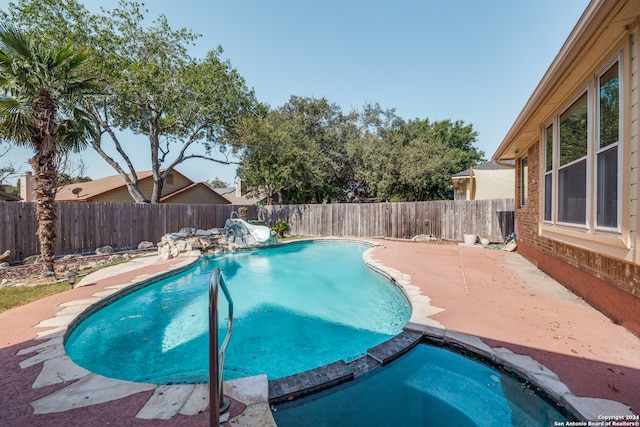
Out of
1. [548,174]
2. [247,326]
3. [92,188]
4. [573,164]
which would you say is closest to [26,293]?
[247,326]

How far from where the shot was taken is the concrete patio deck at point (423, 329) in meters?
1.88

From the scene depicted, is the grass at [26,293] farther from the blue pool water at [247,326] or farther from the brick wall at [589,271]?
the brick wall at [589,271]

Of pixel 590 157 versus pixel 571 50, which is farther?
pixel 590 157

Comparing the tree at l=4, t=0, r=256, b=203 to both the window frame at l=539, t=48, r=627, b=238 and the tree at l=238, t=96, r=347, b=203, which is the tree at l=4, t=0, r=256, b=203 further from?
the window frame at l=539, t=48, r=627, b=238

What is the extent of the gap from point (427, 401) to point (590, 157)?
347cm

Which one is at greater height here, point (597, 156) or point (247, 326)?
point (597, 156)

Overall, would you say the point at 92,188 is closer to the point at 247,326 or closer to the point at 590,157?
the point at 247,326

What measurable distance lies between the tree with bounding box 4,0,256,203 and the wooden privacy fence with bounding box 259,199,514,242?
577cm

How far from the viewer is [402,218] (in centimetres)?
1264

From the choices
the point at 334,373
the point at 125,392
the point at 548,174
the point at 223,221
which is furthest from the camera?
the point at 223,221

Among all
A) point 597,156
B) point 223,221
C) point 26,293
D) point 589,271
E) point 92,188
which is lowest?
point 26,293

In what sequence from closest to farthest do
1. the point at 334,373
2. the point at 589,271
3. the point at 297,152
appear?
the point at 334,373
the point at 589,271
the point at 297,152

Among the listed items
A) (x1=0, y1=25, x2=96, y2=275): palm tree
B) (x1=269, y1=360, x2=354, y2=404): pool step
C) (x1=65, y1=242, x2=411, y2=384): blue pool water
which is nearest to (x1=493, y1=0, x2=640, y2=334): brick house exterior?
(x1=65, y1=242, x2=411, y2=384): blue pool water

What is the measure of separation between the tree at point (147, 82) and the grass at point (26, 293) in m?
9.16
